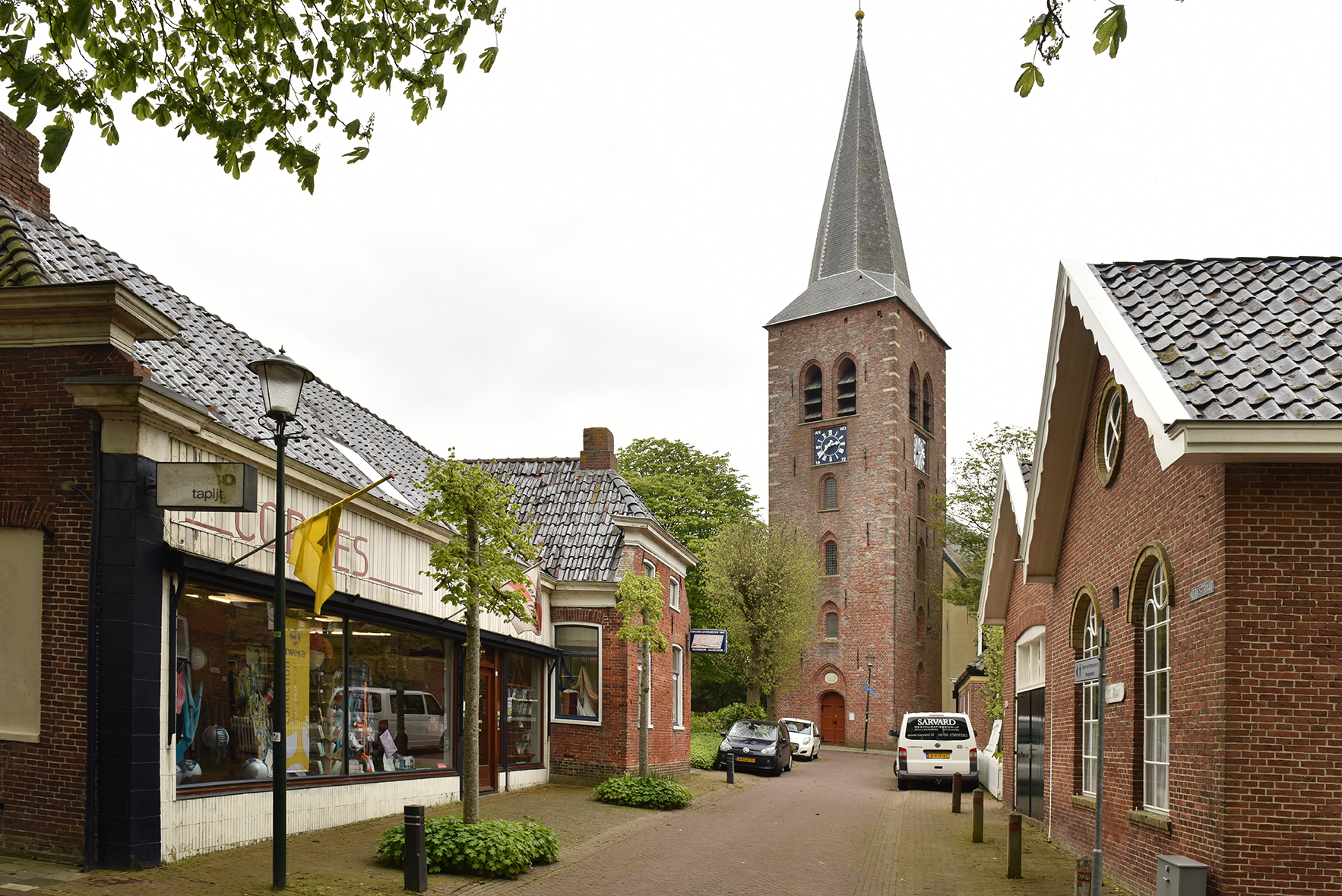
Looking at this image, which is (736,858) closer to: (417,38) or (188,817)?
(188,817)

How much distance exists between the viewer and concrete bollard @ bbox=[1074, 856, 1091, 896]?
9945mm

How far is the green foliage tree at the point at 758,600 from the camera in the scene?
146 feet

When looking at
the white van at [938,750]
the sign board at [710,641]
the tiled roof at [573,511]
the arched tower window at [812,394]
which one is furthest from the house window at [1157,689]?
the arched tower window at [812,394]

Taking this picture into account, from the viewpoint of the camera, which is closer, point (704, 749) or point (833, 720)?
point (704, 749)

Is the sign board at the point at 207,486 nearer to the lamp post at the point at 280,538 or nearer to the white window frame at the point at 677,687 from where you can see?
the lamp post at the point at 280,538

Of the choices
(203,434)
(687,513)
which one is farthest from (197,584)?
(687,513)

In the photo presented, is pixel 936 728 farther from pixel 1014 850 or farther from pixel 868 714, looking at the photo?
pixel 868 714

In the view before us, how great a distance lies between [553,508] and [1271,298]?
16.5 m

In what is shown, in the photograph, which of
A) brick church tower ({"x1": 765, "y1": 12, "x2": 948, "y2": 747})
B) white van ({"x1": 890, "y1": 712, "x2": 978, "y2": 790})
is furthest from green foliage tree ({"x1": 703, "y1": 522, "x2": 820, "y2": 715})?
white van ({"x1": 890, "y1": 712, "x2": 978, "y2": 790})

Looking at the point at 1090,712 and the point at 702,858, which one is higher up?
the point at 1090,712

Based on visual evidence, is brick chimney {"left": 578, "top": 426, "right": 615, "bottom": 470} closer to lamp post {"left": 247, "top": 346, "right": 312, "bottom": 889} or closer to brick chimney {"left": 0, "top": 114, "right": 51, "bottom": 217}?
brick chimney {"left": 0, "top": 114, "right": 51, "bottom": 217}

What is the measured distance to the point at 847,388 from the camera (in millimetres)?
57938

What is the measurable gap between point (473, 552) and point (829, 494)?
45608 mm

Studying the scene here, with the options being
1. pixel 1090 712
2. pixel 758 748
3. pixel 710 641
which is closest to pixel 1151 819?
pixel 1090 712
